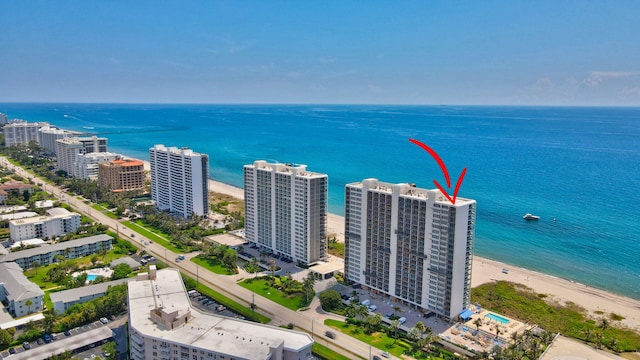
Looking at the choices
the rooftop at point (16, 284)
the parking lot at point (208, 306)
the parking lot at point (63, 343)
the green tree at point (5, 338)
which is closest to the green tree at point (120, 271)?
the rooftop at point (16, 284)

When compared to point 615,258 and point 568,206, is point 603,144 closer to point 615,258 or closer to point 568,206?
point 568,206

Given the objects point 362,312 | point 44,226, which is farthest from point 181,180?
point 362,312

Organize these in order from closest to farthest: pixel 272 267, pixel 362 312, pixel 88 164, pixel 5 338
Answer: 1. pixel 5 338
2. pixel 362 312
3. pixel 272 267
4. pixel 88 164

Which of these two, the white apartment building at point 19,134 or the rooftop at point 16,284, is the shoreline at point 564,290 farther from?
the white apartment building at point 19,134

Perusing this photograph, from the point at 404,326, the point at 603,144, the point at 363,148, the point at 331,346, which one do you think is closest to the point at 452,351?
the point at 404,326

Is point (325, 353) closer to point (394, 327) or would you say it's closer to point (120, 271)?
point (394, 327)
